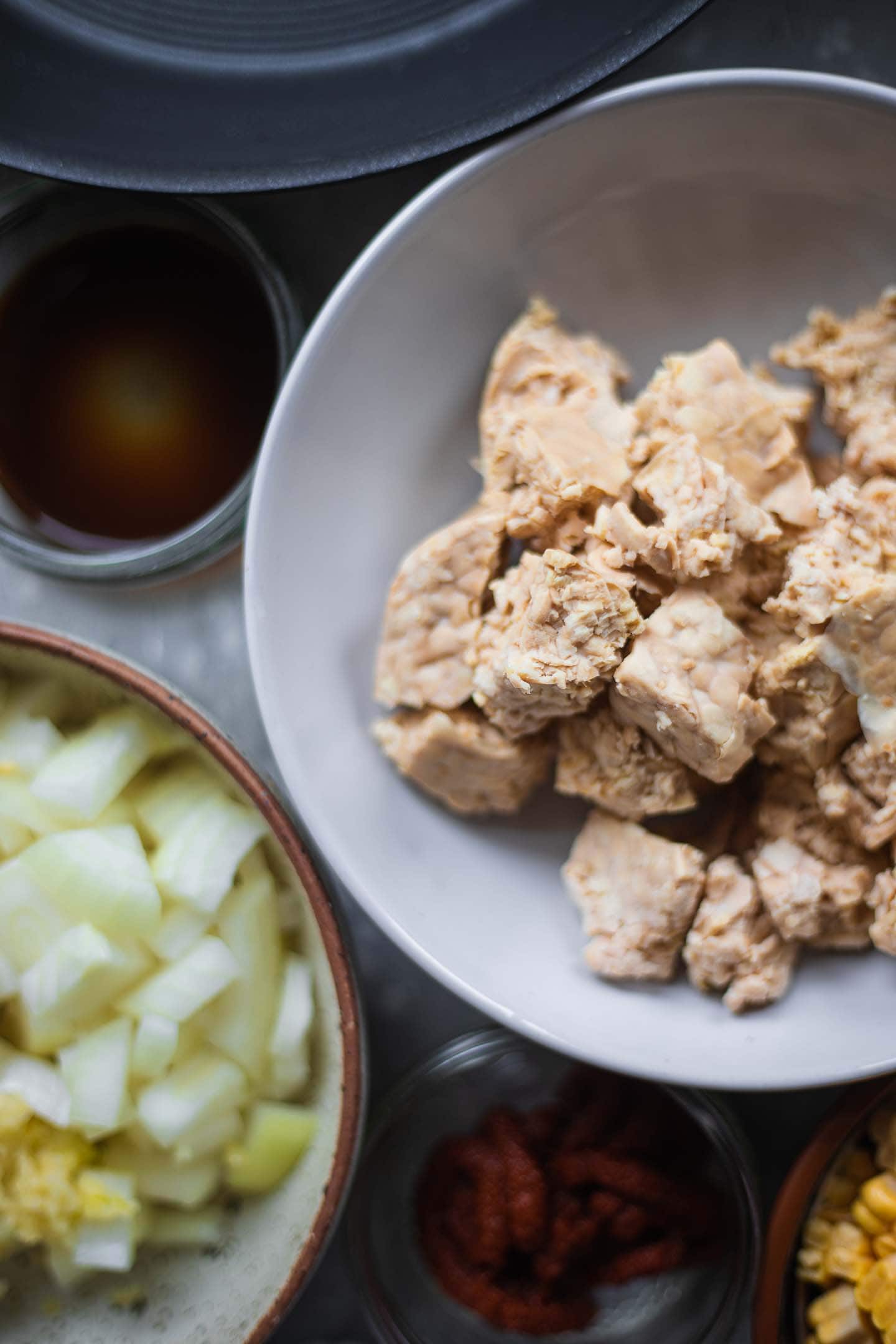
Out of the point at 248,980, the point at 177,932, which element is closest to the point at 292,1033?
the point at 248,980

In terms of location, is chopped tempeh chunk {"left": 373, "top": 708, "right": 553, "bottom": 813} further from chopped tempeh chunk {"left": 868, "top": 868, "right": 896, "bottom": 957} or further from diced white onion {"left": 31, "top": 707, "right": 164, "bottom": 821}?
chopped tempeh chunk {"left": 868, "top": 868, "right": 896, "bottom": 957}

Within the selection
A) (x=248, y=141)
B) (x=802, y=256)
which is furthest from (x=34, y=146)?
(x=802, y=256)

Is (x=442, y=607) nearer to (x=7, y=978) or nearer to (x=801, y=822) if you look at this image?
(x=801, y=822)

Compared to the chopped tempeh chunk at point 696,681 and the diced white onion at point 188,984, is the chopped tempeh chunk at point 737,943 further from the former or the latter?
the diced white onion at point 188,984

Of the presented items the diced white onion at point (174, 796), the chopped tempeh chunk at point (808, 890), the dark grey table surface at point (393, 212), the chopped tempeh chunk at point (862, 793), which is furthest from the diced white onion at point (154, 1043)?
the chopped tempeh chunk at point (862, 793)

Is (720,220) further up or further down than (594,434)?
further up

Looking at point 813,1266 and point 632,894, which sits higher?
point 632,894

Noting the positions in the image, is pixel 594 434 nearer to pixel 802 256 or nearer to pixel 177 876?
pixel 802 256
